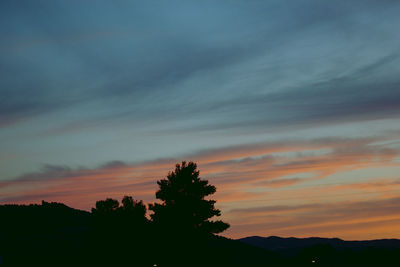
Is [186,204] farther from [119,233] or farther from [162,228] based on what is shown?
[119,233]

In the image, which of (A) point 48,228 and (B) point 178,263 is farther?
(A) point 48,228

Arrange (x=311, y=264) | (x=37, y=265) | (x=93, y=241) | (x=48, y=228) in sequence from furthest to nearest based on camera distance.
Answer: (x=48, y=228) < (x=37, y=265) < (x=311, y=264) < (x=93, y=241)

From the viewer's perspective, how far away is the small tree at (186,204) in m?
59.4

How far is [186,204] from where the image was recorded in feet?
197

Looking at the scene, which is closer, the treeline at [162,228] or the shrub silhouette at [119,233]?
the treeline at [162,228]

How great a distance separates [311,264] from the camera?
68.5 metres

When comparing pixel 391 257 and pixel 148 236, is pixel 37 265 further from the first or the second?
pixel 391 257

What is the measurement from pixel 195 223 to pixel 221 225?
2.99 m

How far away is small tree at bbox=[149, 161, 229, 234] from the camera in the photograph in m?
59.4

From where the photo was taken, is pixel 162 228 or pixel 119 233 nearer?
pixel 162 228

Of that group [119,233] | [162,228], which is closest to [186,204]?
[162,228]

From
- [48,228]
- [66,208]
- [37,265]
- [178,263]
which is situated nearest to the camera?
[178,263]

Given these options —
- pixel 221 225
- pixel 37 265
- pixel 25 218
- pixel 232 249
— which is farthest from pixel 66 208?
pixel 221 225

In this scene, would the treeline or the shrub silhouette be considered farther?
the shrub silhouette
